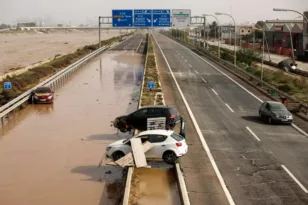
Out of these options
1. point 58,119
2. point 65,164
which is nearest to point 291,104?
point 58,119

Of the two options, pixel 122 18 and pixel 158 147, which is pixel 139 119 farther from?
pixel 122 18

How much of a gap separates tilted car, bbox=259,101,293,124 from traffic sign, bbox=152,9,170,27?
49710mm

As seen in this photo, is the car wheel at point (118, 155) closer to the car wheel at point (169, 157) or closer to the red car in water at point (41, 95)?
the car wheel at point (169, 157)

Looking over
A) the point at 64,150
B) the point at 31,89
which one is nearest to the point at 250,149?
the point at 64,150

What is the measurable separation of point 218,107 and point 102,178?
15.5 m

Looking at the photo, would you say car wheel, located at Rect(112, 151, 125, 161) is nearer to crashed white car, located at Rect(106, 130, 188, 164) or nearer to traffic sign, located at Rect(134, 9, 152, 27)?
crashed white car, located at Rect(106, 130, 188, 164)

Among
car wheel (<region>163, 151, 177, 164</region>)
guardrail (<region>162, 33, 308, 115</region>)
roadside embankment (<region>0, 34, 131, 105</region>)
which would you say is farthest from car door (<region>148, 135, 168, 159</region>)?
roadside embankment (<region>0, 34, 131, 105</region>)

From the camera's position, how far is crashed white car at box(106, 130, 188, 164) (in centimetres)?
1839

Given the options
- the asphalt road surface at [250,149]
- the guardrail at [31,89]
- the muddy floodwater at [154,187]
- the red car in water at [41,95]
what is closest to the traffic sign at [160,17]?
the guardrail at [31,89]

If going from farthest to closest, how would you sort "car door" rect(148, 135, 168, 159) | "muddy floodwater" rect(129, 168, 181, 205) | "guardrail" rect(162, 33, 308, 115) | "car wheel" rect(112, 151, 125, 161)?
"guardrail" rect(162, 33, 308, 115) → "car wheel" rect(112, 151, 125, 161) → "car door" rect(148, 135, 168, 159) → "muddy floodwater" rect(129, 168, 181, 205)

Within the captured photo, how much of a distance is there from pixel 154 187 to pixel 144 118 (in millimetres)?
7805

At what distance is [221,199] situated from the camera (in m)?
14.7

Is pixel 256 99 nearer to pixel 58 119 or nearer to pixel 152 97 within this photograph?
pixel 152 97

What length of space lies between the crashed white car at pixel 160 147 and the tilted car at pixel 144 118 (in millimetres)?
4351
